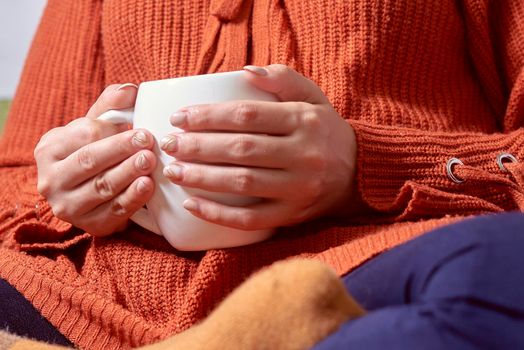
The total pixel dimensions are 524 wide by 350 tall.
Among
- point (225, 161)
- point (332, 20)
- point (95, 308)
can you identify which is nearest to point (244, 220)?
point (225, 161)

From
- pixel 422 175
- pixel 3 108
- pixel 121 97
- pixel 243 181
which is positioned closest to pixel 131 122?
pixel 121 97

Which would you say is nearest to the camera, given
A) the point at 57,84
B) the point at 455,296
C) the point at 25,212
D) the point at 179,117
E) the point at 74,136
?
the point at 455,296

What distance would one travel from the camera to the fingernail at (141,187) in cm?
53

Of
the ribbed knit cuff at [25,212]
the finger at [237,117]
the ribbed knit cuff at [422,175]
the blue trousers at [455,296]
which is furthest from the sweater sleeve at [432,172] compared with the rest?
the ribbed knit cuff at [25,212]

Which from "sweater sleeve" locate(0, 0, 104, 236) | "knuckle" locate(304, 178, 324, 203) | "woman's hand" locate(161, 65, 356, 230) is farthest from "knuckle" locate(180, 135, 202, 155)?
"sweater sleeve" locate(0, 0, 104, 236)

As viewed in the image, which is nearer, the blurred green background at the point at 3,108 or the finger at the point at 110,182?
the finger at the point at 110,182

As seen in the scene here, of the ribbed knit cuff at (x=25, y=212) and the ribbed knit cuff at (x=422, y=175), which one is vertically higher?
the ribbed knit cuff at (x=422, y=175)

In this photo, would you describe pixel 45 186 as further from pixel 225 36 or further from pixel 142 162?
pixel 225 36

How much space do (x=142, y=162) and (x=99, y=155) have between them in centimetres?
6

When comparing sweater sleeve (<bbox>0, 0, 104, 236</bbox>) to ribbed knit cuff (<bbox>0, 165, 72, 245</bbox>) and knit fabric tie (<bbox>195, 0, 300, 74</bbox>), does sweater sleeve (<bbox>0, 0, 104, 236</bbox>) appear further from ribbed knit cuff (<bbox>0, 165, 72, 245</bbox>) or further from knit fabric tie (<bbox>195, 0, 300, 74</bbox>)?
knit fabric tie (<bbox>195, 0, 300, 74</bbox>)

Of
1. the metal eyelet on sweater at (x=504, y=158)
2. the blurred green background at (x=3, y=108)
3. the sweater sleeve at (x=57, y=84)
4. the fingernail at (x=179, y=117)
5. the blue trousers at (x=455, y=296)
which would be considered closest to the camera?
the blue trousers at (x=455, y=296)

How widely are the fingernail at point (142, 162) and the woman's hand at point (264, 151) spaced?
2 cm

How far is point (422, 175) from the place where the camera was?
1.99 ft

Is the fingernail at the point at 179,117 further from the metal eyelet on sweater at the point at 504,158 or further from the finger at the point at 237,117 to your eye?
the metal eyelet on sweater at the point at 504,158
